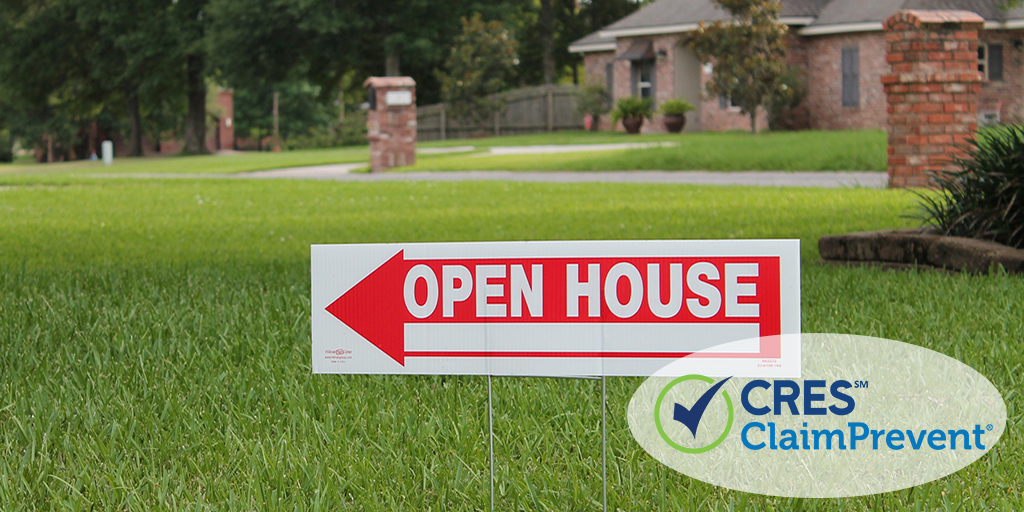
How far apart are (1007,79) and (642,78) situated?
40.7ft

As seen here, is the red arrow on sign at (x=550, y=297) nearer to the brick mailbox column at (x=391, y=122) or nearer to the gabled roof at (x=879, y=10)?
the brick mailbox column at (x=391, y=122)

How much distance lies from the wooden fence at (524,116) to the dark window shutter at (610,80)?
4.35ft

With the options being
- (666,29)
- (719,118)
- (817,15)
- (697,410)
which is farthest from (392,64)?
(697,410)

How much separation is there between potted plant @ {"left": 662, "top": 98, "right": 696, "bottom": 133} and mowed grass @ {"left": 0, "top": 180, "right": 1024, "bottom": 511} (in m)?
26.9

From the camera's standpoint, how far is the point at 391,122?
22219 mm

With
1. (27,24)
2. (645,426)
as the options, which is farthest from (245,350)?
(27,24)

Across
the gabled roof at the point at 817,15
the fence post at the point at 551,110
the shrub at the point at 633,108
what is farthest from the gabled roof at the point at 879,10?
the fence post at the point at 551,110

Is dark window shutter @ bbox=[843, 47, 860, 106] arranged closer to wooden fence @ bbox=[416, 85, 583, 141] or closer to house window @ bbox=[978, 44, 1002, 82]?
house window @ bbox=[978, 44, 1002, 82]

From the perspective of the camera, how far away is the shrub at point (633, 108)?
35562 millimetres

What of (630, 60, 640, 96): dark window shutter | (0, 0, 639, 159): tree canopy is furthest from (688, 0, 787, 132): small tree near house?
(0, 0, 639, 159): tree canopy

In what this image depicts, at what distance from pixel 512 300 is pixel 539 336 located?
0.10 meters

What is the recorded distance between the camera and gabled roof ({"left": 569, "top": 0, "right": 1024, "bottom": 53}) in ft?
97.0

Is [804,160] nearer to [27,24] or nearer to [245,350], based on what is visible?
[245,350]

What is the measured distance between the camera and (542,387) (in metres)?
3.76
